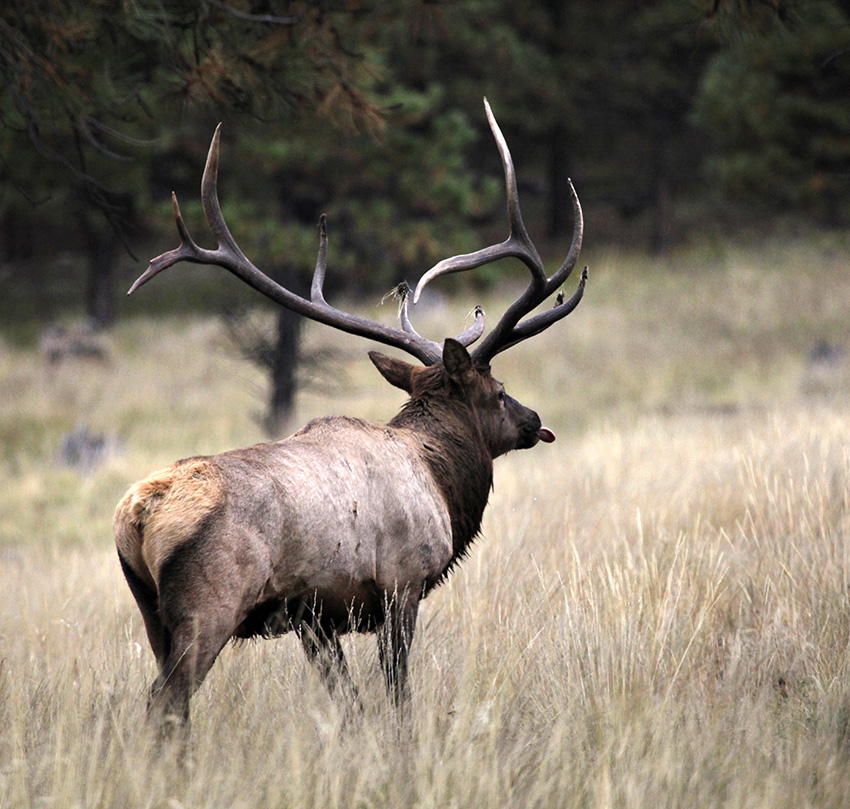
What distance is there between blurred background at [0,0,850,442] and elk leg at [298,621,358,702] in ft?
8.62

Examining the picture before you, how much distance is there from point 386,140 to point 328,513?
33.0 ft

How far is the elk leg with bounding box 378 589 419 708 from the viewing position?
3.45 metres

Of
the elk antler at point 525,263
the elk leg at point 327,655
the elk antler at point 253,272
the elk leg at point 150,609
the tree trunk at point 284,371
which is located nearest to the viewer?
the elk leg at point 150,609

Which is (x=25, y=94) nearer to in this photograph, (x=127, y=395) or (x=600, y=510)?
(x=600, y=510)

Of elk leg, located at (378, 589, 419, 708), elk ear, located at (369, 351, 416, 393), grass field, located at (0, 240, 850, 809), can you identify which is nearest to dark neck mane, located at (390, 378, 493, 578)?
elk ear, located at (369, 351, 416, 393)

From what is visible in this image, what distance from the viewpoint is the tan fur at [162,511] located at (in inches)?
113

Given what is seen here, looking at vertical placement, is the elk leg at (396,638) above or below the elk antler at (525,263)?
below

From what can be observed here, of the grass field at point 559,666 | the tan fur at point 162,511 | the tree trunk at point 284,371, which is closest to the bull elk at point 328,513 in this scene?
the tan fur at point 162,511

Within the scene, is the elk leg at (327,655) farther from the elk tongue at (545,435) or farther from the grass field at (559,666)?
the elk tongue at (545,435)

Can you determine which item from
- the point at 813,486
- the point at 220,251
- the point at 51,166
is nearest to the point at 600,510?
the point at 813,486

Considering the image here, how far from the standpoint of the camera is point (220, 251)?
407 centimetres

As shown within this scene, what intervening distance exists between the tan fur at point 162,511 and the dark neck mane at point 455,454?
118 cm

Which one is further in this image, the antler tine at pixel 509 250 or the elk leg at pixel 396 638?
the antler tine at pixel 509 250

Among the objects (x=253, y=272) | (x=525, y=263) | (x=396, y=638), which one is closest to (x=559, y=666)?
(x=396, y=638)
